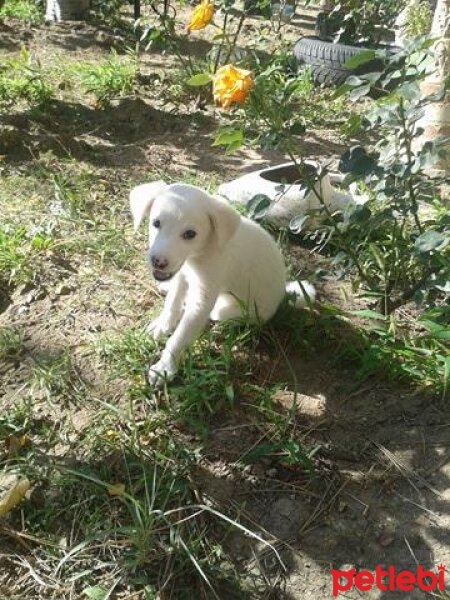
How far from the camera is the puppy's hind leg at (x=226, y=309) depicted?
262 centimetres

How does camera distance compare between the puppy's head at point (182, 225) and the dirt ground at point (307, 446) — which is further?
the puppy's head at point (182, 225)

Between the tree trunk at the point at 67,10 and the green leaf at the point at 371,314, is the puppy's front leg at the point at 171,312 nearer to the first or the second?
the green leaf at the point at 371,314

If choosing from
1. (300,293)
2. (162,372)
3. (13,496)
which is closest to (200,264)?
(162,372)

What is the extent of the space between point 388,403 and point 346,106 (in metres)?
3.81

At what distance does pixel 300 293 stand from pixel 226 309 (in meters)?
0.38

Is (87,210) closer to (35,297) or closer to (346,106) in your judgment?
(35,297)

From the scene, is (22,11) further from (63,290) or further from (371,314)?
(371,314)

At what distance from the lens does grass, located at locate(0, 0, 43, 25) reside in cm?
720

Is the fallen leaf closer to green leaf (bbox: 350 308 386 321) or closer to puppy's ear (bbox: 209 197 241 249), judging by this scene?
puppy's ear (bbox: 209 197 241 249)

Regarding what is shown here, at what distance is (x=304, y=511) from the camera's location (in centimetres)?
200

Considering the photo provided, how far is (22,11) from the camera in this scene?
7.40 meters

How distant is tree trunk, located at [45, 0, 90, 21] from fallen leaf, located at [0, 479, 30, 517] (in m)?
6.80

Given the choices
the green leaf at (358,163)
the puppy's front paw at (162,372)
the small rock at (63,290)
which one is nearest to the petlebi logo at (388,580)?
the puppy's front paw at (162,372)

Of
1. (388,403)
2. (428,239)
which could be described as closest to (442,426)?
(388,403)
